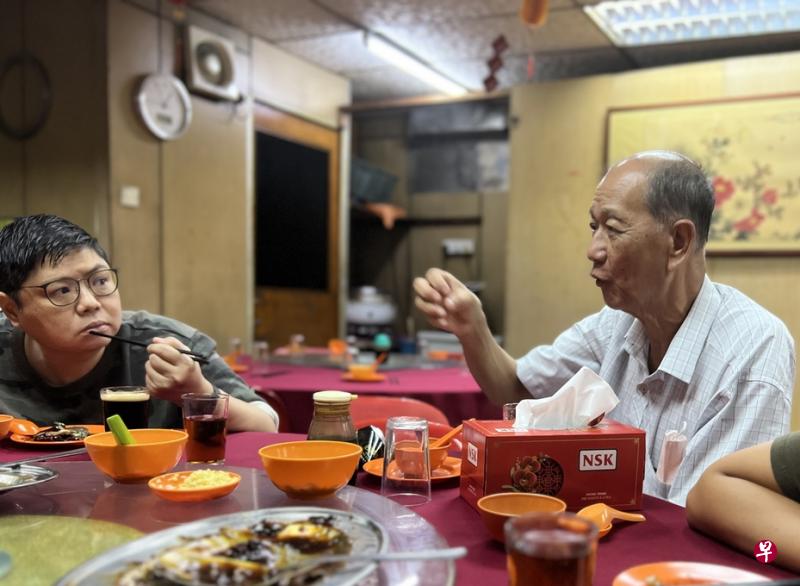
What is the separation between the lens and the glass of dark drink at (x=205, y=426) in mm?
1399

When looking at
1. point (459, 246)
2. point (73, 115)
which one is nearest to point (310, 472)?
point (73, 115)

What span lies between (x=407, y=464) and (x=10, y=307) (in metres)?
1.24

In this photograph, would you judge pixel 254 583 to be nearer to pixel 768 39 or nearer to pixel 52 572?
pixel 52 572

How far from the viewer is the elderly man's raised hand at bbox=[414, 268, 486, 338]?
1794mm

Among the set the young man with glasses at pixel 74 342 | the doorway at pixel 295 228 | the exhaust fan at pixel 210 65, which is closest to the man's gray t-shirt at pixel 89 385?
the young man with glasses at pixel 74 342

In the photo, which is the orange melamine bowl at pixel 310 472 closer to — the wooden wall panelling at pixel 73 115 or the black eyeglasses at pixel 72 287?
the black eyeglasses at pixel 72 287

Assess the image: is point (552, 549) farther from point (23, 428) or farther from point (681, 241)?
point (23, 428)

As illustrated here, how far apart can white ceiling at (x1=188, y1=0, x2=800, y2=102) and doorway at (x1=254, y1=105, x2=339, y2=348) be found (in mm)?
716

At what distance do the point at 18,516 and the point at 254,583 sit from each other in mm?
551

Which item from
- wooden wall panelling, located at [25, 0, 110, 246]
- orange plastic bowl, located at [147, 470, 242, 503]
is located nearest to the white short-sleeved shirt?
orange plastic bowl, located at [147, 470, 242, 503]

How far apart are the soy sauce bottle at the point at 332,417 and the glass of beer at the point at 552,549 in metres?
0.62

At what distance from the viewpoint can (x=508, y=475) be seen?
Answer: 3.75 feet

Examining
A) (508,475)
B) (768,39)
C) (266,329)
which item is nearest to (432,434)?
(508,475)

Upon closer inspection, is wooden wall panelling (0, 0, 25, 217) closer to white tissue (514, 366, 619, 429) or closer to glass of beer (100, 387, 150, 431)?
glass of beer (100, 387, 150, 431)
